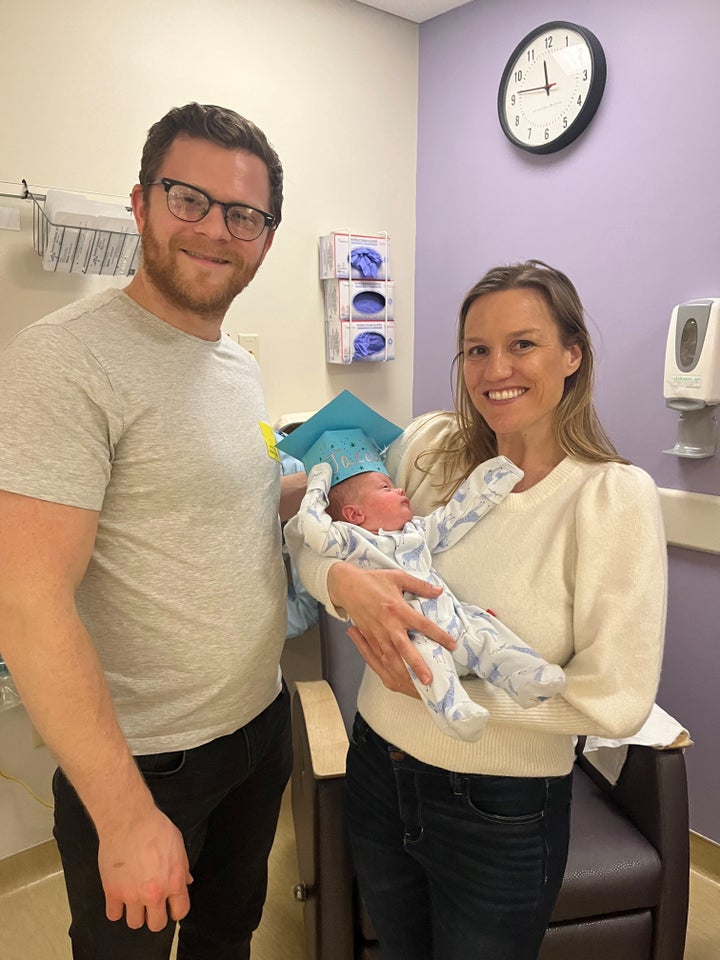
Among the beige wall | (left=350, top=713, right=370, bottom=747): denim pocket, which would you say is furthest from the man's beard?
the beige wall

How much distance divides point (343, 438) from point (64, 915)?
1.66m

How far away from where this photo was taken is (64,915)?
2.02 m

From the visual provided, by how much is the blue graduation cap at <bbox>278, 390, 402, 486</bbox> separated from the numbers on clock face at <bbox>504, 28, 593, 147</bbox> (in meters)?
1.36

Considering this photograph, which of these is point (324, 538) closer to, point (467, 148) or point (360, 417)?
point (360, 417)

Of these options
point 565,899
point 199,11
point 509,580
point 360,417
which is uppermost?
point 199,11

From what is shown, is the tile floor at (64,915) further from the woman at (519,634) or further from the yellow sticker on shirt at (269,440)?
the yellow sticker on shirt at (269,440)

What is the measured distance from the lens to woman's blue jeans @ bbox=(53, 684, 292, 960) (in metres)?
1.14

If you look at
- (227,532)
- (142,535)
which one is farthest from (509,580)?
(142,535)

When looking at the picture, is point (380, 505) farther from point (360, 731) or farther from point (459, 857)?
point (459, 857)

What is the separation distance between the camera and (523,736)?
1.13 meters

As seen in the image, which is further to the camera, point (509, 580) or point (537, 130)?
point (537, 130)

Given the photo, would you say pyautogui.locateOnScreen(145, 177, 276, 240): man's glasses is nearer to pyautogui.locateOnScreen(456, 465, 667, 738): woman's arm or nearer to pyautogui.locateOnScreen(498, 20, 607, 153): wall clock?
pyautogui.locateOnScreen(456, 465, 667, 738): woman's arm

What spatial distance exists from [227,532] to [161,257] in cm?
46

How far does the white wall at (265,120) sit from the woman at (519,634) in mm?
1286
